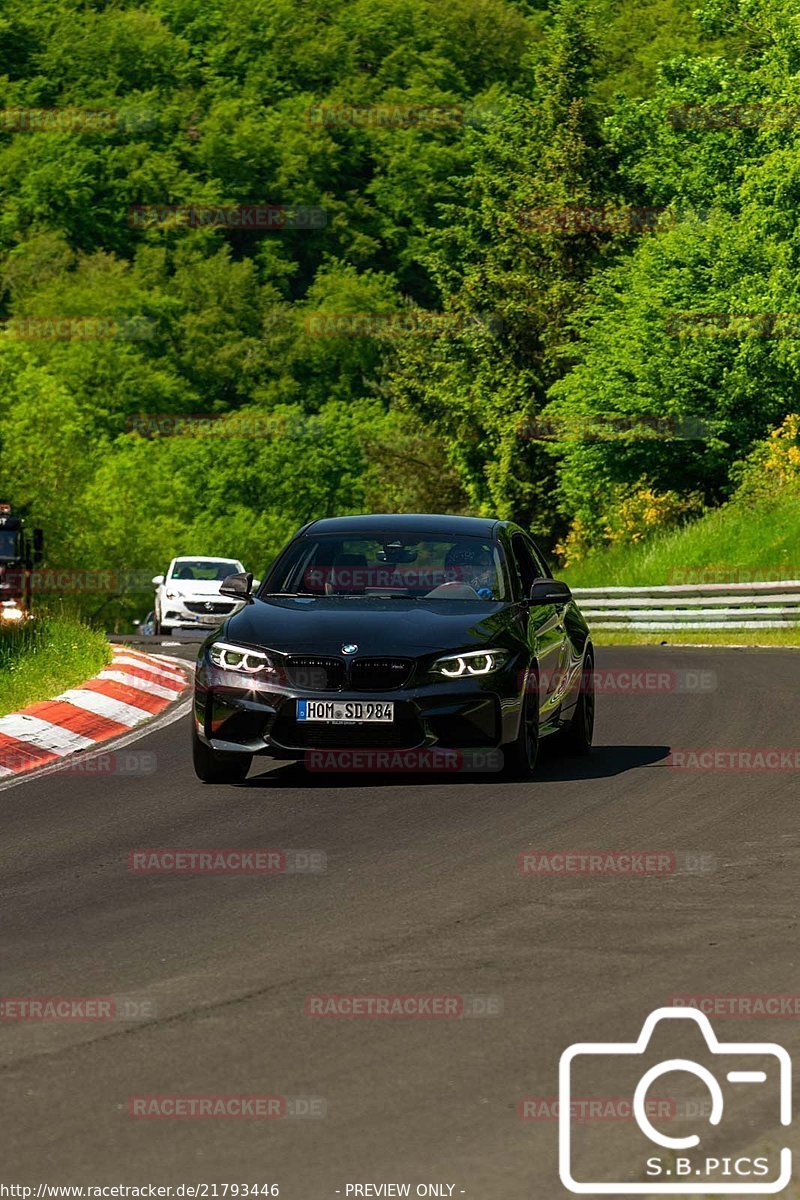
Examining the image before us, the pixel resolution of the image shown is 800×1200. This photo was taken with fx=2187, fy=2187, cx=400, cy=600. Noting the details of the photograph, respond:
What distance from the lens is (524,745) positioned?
13.2 m

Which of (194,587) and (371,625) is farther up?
(371,625)

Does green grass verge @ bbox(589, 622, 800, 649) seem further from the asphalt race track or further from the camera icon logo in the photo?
the camera icon logo

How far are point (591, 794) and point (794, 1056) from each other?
649 cm

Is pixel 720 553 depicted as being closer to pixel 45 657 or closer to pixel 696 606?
pixel 696 606

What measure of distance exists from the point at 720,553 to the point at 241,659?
30.3 meters

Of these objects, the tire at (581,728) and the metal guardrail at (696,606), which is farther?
the metal guardrail at (696,606)

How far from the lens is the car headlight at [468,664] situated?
41.9 ft

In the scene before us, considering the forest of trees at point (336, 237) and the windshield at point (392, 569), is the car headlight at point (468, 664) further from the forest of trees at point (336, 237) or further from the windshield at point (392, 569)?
the forest of trees at point (336, 237)

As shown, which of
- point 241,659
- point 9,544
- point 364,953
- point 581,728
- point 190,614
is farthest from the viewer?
point 190,614

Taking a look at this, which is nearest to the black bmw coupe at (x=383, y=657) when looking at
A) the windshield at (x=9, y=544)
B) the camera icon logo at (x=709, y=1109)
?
the camera icon logo at (x=709, y=1109)

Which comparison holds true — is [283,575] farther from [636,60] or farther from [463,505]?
[636,60]

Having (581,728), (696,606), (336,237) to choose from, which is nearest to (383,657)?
(581,728)

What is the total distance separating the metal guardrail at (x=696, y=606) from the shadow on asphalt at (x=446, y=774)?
19.3 metres

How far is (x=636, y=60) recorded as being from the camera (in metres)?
103
